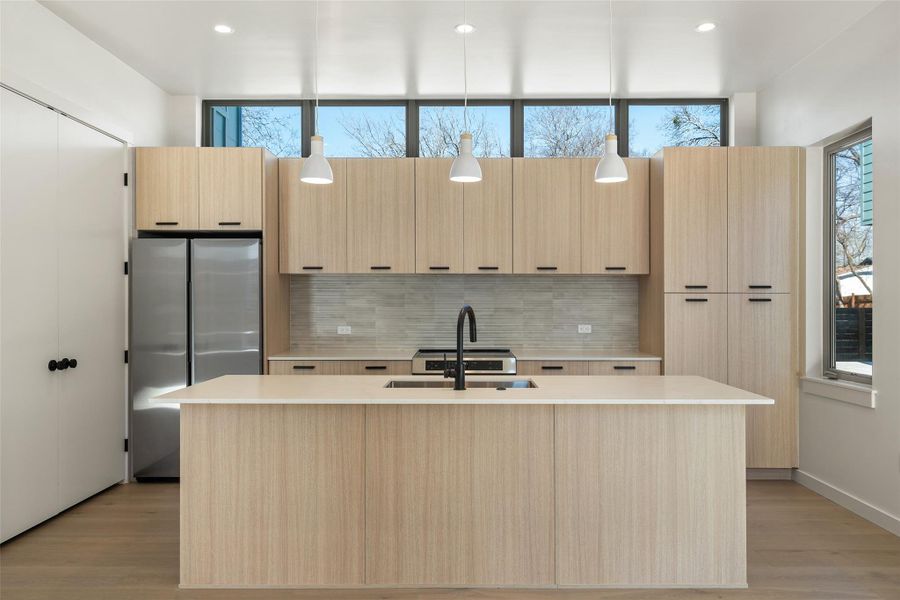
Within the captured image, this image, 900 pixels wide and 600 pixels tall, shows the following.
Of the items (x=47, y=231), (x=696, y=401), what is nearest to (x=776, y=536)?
(x=696, y=401)

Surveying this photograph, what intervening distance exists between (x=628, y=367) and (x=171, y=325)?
11.1ft

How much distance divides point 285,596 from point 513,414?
1.27m

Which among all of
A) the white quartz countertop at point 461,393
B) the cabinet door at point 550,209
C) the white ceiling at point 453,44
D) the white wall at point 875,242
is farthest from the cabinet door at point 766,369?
the white ceiling at point 453,44

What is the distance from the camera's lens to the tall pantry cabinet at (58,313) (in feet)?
10.5

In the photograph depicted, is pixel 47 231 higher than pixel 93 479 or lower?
higher

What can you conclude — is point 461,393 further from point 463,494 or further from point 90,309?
point 90,309

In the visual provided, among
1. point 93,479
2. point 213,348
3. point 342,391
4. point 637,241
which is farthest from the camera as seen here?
point 637,241

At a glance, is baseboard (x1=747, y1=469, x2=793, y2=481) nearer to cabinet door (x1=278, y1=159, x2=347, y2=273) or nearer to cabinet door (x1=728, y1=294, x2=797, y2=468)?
cabinet door (x1=728, y1=294, x2=797, y2=468)

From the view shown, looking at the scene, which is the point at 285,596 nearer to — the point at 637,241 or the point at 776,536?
the point at 776,536

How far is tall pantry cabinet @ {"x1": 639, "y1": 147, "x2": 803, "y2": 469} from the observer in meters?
4.31

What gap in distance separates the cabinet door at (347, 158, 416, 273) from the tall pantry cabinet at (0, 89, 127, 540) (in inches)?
65.0

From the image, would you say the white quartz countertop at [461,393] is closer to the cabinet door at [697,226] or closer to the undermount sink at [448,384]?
the undermount sink at [448,384]

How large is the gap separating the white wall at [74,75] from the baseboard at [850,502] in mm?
5407

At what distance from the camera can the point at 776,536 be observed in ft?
10.7
